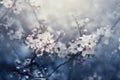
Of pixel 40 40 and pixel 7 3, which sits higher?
pixel 7 3

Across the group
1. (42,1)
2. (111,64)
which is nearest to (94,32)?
(111,64)

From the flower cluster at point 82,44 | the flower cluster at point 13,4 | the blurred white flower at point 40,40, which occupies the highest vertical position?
the flower cluster at point 13,4

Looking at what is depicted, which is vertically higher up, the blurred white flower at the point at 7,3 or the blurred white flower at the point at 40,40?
the blurred white flower at the point at 7,3

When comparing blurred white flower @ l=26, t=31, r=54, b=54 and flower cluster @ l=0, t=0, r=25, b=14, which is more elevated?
flower cluster @ l=0, t=0, r=25, b=14

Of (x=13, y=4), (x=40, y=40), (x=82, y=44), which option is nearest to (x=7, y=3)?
(x=13, y=4)

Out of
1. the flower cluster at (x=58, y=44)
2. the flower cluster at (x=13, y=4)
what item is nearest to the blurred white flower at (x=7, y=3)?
the flower cluster at (x=13, y=4)

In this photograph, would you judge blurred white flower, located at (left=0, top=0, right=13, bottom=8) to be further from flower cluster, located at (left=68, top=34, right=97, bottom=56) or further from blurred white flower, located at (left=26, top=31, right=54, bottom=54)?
flower cluster, located at (left=68, top=34, right=97, bottom=56)

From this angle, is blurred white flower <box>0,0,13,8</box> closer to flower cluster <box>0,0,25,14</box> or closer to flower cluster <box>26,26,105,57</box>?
flower cluster <box>0,0,25,14</box>

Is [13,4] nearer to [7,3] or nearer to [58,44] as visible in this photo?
[7,3]

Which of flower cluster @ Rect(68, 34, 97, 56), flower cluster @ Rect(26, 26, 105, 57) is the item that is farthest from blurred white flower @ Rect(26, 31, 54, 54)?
flower cluster @ Rect(68, 34, 97, 56)

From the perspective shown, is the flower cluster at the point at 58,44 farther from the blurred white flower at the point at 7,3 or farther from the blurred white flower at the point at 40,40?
the blurred white flower at the point at 7,3

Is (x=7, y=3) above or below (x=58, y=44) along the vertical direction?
above

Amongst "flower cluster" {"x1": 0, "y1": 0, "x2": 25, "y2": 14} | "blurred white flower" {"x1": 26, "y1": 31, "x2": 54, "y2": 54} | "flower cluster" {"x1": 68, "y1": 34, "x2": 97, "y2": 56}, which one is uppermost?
"flower cluster" {"x1": 0, "y1": 0, "x2": 25, "y2": 14}
